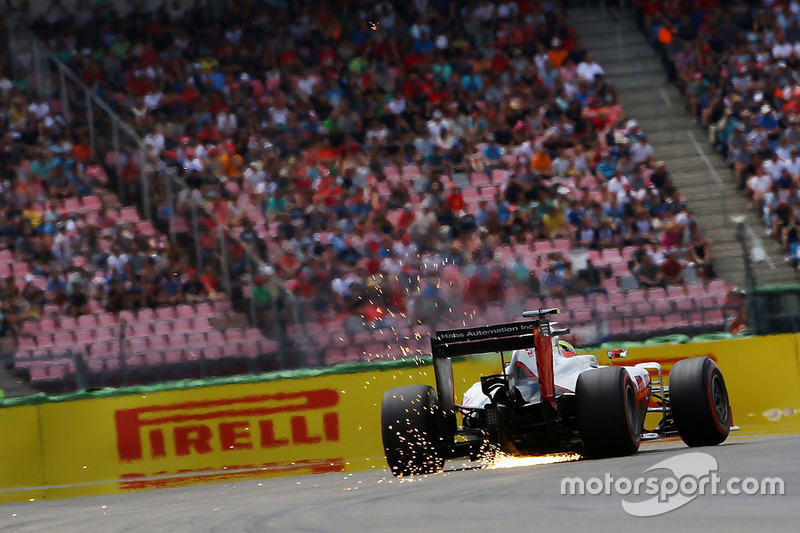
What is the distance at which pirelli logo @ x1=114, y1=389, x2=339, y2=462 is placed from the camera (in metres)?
15.6

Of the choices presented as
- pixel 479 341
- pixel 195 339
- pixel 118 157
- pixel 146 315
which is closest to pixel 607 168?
pixel 195 339

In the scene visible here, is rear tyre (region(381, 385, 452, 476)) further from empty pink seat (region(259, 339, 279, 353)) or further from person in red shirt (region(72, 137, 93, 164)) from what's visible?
person in red shirt (region(72, 137, 93, 164))

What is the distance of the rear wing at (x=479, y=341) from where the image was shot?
37.1 ft

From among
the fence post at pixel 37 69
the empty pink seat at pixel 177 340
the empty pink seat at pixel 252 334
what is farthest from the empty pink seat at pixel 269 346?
the fence post at pixel 37 69

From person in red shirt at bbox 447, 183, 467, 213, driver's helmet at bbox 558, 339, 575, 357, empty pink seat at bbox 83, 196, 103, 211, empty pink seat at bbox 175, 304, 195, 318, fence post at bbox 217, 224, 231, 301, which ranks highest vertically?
empty pink seat at bbox 83, 196, 103, 211

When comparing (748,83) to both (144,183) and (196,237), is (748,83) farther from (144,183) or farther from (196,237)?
(144,183)

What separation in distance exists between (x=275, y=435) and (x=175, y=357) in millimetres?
1944

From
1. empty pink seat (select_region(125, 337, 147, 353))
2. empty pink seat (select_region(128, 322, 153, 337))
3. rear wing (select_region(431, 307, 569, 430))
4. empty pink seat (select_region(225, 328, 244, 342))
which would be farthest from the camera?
empty pink seat (select_region(128, 322, 153, 337))

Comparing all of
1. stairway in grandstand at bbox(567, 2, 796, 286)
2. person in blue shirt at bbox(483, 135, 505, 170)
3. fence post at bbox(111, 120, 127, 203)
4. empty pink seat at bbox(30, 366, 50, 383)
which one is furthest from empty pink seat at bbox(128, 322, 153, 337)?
stairway in grandstand at bbox(567, 2, 796, 286)

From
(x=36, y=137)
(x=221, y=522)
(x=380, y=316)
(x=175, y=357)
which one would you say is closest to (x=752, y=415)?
(x=380, y=316)

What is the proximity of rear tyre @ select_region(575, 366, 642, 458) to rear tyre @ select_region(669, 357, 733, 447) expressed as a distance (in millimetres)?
822

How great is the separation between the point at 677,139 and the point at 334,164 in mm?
6294

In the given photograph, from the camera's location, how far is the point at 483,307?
1761 cm

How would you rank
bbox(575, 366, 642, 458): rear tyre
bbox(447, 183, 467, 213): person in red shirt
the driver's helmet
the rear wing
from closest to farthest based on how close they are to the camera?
bbox(575, 366, 642, 458): rear tyre, the rear wing, the driver's helmet, bbox(447, 183, 467, 213): person in red shirt
